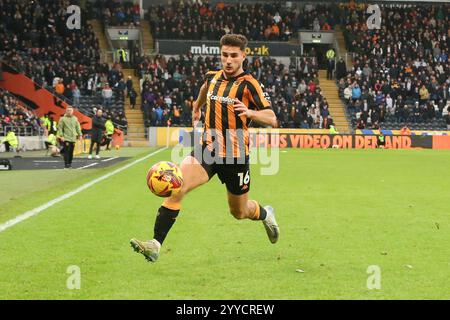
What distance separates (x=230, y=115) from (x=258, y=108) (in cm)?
32

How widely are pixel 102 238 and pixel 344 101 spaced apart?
4187 centimetres

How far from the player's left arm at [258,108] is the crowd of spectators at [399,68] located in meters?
38.8

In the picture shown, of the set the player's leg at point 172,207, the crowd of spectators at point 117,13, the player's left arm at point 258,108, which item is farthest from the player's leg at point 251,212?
the crowd of spectators at point 117,13

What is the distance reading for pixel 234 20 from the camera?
5334 centimetres

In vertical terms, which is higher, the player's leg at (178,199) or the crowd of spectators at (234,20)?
the crowd of spectators at (234,20)

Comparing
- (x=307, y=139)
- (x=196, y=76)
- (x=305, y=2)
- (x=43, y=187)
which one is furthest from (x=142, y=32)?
(x=43, y=187)

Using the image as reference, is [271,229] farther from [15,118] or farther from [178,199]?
[15,118]

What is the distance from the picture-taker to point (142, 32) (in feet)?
176

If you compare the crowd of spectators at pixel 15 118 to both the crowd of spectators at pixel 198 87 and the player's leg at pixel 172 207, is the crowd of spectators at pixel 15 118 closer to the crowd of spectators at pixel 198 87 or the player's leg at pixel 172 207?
the crowd of spectators at pixel 198 87

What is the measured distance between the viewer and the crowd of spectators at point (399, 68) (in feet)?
153

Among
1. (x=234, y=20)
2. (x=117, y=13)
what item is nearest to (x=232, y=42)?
(x=117, y=13)

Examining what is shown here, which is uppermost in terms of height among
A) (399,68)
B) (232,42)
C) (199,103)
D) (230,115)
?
(399,68)

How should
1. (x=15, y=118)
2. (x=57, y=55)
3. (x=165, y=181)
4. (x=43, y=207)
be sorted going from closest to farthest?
(x=165, y=181) < (x=43, y=207) < (x=15, y=118) < (x=57, y=55)

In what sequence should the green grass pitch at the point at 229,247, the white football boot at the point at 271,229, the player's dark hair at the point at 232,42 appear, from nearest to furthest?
1. the green grass pitch at the point at 229,247
2. the player's dark hair at the point at 232,42
3. the white football boot at the point at 271,229
